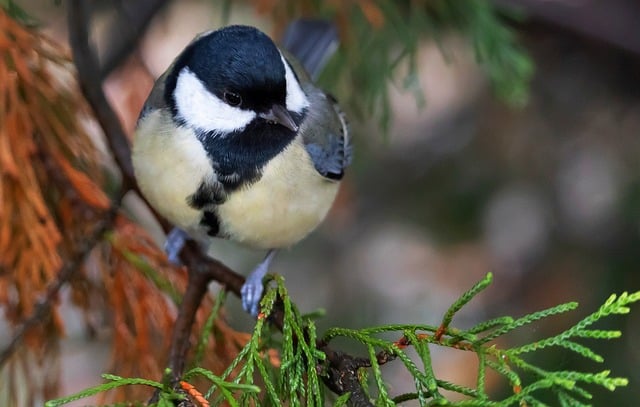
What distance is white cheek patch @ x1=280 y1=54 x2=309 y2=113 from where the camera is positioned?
57.8 inches

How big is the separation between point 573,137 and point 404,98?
41.2 inches

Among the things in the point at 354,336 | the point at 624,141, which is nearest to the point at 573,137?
the point at 624,141

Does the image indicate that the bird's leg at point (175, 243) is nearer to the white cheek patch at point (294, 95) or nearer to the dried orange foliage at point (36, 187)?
the dried orange foliage at point (36, 187)

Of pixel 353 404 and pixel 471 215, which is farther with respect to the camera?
pixel 471 215

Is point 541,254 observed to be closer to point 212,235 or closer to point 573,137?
point 573,137

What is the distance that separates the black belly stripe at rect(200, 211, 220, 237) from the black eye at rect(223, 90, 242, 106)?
0.18m

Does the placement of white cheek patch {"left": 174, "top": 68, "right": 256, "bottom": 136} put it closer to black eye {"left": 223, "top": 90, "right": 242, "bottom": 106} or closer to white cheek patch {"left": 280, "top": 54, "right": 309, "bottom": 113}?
black eye {"left": 223, "top": 90, "right": 242, "bottom": 106}

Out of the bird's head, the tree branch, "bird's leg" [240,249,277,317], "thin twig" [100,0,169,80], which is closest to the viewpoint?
the tree branch

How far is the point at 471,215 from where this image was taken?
8.50 ft

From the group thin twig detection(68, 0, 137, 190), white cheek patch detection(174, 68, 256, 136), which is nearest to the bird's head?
white cheek patch detection(174, 68, 256, 136)

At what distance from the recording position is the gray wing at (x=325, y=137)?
1.51 metres

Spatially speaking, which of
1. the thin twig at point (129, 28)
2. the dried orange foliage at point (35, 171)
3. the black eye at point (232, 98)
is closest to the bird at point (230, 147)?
the black eye at point (232, 98)

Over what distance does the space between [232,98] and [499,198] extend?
150 centimetres

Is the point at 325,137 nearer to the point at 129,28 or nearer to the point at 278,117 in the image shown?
the point at 278,117
